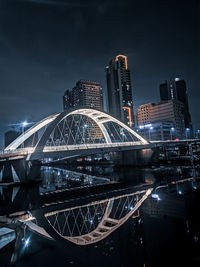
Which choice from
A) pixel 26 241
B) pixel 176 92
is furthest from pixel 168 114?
pixel 26 241

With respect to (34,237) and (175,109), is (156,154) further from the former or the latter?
(175,109)

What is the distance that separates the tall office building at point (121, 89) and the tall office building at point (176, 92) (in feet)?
173

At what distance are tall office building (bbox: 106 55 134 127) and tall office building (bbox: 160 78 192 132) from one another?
5276 centimetres

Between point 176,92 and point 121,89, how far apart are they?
6841 cm

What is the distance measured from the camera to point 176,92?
18400cm

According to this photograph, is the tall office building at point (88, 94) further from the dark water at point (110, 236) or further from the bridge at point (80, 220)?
Result: the dark water at point (110, 236)

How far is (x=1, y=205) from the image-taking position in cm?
1595

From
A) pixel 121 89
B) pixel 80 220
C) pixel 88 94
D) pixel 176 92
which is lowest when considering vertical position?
pixel 80 220

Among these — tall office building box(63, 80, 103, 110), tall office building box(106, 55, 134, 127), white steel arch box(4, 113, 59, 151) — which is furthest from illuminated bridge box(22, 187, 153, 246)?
tall office building box(106, 55, 134, 127)

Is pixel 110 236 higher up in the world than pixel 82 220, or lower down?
higher up

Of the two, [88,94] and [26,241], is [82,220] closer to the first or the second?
[26,241]

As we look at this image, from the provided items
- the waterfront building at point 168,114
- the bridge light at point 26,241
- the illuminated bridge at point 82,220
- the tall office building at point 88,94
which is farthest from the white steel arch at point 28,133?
the tall office building at point 88,94

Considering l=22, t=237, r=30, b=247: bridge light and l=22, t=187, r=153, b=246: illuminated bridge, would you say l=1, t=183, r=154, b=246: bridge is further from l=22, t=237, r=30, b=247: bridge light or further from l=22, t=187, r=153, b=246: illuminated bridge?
l=22, t=237, r=30, b=247: bridge light

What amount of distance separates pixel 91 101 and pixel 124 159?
10334cm
